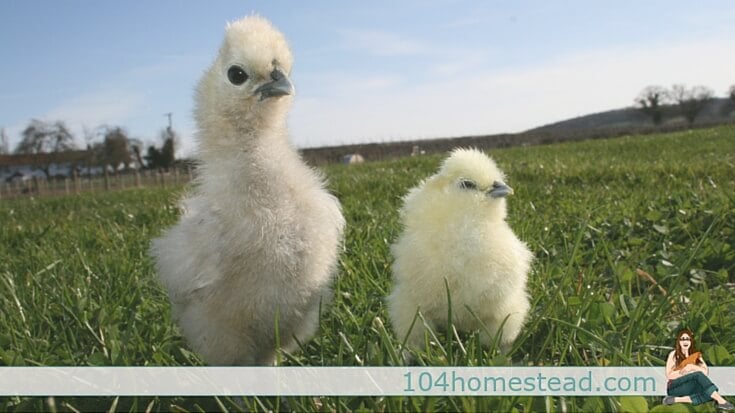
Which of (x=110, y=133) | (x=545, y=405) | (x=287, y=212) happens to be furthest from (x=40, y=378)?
(x=110, y=133)

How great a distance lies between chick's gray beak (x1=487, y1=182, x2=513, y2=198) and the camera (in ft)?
6.89

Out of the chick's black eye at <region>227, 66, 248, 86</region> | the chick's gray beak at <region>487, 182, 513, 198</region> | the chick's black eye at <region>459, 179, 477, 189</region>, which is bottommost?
the chick's gray beak at <region>487, 182, 513, 198</region>

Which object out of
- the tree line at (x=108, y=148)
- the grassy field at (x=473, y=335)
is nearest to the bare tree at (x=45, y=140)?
the tree line at (x=108, y=148)

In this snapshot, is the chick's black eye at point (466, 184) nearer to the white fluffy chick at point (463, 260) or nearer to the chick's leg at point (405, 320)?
the white fluffy chick at point (463, 260)

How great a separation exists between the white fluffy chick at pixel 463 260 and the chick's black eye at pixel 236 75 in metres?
0.82

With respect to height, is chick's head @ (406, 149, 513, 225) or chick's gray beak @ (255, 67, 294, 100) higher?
chick's gray beak @ (255, 67, 294, 100)

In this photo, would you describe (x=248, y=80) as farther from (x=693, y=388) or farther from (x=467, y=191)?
(x=693, y=388)

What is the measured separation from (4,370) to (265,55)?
1441mm

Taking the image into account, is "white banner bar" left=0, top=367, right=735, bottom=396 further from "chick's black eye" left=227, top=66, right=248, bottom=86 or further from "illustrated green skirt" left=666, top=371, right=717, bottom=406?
"chick's black eye" left=227, top=66, right=248, bottom=86

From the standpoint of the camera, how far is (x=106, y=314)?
2.52 metres

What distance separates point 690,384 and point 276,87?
1577mm

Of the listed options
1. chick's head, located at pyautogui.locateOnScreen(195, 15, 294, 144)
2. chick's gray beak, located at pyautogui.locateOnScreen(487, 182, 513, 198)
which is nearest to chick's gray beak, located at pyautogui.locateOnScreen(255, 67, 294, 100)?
chick's head, located at pyautogui.locateOnScreen(195, 15, 294, 144)

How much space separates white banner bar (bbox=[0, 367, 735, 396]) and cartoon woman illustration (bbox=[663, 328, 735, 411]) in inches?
1.2

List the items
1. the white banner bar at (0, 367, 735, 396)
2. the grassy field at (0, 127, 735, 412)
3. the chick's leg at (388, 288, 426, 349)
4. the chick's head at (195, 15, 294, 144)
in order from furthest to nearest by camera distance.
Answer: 1. the chick's leg at (388, 288, 426, 349)
2. the chick's head at (195, 15, 294, 144)
3. the grassy field at (0, 127, 735, 412)
4. the white banner bar at (0, 367, 735, 396)
